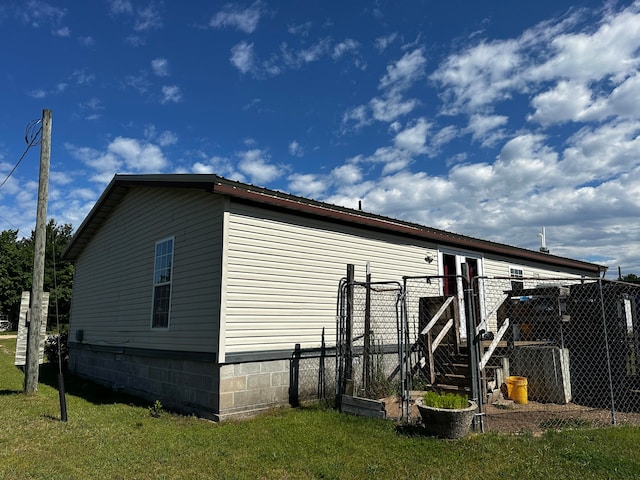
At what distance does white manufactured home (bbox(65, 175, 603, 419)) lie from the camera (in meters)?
7.25

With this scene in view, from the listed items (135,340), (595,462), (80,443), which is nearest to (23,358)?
(135,340)

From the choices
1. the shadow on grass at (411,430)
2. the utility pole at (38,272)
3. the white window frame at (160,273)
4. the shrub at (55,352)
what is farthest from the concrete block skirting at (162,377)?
the shrub at (55,352)

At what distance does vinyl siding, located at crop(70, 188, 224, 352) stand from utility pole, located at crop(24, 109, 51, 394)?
173cm

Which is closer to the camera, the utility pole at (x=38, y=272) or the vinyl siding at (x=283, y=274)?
the vinyl siding at (x=283, y=274)

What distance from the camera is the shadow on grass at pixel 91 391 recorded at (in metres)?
8.96

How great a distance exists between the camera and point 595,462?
4.46 meters

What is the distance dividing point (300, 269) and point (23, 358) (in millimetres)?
6536

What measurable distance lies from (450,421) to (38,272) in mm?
8975

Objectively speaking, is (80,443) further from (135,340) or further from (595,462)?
(595,462)

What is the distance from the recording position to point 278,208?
26.4 ft

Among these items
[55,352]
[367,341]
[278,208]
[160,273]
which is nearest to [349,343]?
[367,341]

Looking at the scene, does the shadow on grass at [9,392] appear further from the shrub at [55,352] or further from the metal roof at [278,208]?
the shrub at [55,352]

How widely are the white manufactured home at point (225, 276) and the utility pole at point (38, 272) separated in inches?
59.4

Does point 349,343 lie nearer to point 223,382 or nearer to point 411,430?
point 411,430
